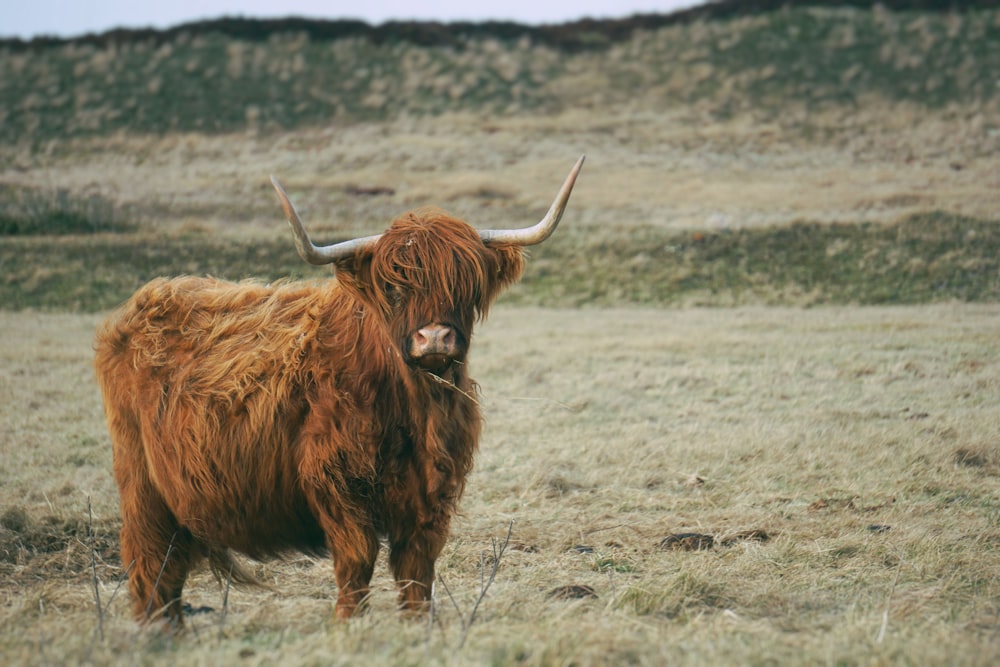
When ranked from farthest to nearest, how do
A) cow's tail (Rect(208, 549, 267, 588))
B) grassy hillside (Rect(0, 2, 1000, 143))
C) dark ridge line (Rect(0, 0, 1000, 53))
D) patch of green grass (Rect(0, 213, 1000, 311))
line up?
dark ridge line (Rect(0, 0, 1000, 53)) < grassy hillside (Rect(0, 2, 1000, 143)) < patch of green grass (Rect(0, 213, 1000, 311)) < cow's tail (Rect(208, 549, 267, 588))

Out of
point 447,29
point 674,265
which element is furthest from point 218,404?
point 447,29

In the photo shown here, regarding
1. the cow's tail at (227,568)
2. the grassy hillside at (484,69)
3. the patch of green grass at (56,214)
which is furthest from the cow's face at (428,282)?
the grassy hillside at (484,69)

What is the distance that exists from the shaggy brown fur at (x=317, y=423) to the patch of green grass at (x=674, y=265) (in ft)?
49.3

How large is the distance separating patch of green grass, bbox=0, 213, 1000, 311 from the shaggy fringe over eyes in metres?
15.1

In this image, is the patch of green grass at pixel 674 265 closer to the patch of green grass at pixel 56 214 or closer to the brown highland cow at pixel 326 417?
the patch of green grass at pixel 56 214

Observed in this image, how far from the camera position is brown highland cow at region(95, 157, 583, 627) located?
13.8ft

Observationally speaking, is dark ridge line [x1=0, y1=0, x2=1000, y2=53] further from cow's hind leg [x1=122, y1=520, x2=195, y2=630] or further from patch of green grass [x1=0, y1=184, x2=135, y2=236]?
cow's hind leg [x1=122, y1=520, x2=195, y2=630]

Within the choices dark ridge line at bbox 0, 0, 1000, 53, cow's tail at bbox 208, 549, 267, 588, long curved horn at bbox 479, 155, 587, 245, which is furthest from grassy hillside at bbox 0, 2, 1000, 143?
long curved horn at bbox 479, 155, 587, 245

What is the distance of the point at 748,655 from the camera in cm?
320

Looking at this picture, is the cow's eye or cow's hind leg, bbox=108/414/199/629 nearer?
the cow's eye

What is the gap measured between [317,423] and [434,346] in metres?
0.74

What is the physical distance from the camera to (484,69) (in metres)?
47.3

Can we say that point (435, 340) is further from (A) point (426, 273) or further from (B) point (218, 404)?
(B) point (218, 404)

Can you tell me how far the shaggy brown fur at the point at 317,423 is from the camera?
13.8 ft
